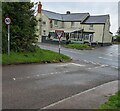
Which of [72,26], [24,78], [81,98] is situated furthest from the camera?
[72,26]

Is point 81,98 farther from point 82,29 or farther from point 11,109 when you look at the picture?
point 82,29

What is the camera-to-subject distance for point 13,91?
30.4 feet

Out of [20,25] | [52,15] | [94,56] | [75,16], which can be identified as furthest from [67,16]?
[20,25]

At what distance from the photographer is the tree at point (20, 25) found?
1975cm

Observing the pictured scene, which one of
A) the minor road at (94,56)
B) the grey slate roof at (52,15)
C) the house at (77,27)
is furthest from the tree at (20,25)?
the grey slate roof at (52,15)

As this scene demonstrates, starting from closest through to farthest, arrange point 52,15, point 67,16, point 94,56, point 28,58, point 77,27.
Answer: point 28,58
point 94,56
point 77,27
point 52,15
point 67,16

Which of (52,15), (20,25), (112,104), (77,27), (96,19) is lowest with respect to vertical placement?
(112,104)

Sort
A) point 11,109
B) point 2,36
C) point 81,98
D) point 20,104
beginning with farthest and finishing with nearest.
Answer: point 2,36 → point 81,98 → point 20,104 → point 11,109

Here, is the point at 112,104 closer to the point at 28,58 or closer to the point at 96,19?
the point at 28,58

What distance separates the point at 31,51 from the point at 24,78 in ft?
31.8

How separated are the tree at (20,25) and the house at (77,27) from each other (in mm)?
33122

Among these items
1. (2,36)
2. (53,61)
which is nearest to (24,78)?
(2,36)

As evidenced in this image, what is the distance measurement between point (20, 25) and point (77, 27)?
4106 cm

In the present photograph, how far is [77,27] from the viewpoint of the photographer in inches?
2400
